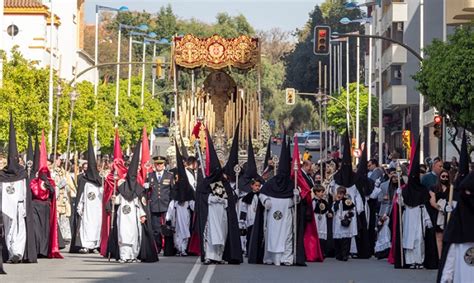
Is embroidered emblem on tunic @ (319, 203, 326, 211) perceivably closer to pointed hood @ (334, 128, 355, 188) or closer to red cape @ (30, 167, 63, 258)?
pointed hood @ (334, 128, 355, 188)

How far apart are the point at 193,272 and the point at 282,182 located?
319 cm

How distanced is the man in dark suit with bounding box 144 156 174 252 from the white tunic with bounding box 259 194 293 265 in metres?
3.05

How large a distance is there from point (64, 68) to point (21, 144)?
41.3m

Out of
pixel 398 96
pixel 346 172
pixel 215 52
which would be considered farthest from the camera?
pixel 398 96

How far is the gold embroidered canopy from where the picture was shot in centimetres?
4675

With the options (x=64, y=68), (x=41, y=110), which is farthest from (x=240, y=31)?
(x=41, y=110)

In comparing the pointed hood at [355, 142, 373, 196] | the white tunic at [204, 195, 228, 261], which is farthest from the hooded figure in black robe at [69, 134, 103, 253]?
the pointed hood at [355, 142, 373, 196]

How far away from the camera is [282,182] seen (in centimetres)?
2414

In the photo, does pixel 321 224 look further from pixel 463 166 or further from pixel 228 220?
pixel 463 166

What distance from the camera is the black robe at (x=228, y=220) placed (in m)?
23.8

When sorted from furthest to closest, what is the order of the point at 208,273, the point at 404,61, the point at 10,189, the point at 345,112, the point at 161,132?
the point at 161,132 → the point at 345,112 → the point at 404,61 → the point at 10,189 → the point at 208,273

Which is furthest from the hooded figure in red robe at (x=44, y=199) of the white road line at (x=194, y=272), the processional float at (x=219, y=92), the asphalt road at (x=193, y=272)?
the processional float at (x=219, y=92)

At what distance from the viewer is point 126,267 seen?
74.6ft

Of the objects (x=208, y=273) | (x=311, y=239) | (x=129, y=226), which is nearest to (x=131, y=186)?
(x=129, y=226)
